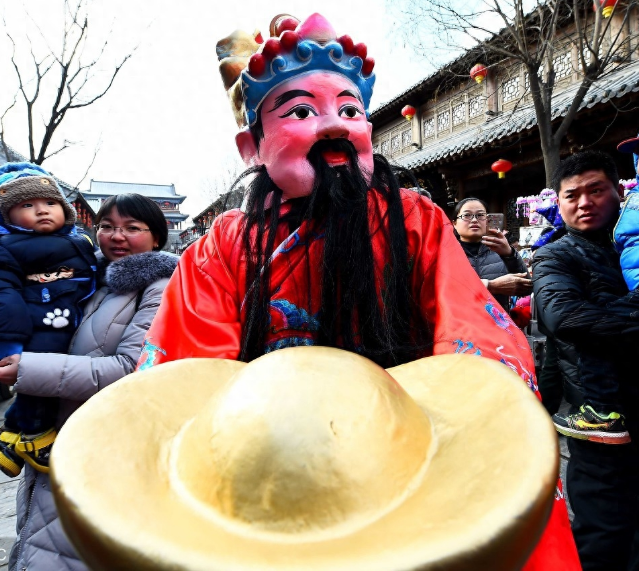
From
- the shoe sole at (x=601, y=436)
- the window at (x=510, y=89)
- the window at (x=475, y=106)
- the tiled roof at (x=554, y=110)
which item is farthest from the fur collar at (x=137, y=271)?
the window at (x=475, y=106)

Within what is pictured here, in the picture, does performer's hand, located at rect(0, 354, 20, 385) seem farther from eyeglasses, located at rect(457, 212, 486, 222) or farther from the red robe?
eyeglasses, located at rect(457, 212, 486, 222)

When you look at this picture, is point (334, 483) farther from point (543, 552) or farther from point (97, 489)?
point (543, 552)

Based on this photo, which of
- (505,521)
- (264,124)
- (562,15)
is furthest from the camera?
(562,15)

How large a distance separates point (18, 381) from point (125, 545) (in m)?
1.40

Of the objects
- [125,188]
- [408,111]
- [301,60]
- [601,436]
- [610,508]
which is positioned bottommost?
[610,508]

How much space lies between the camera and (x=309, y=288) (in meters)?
1.11

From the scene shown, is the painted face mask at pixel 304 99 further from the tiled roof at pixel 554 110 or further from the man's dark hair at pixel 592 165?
the tiled roof at pixel 554 110

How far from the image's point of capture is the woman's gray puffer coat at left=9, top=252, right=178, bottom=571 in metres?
1.42

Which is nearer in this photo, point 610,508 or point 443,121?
point 610,508

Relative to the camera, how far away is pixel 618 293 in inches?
72.6

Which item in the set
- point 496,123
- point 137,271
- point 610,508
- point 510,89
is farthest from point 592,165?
point 510,89

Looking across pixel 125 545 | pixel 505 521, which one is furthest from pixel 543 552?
pixel 125 545

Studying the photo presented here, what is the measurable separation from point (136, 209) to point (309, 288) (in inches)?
48.1

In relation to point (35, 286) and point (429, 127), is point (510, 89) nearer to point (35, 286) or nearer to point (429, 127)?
point (429, 127)
